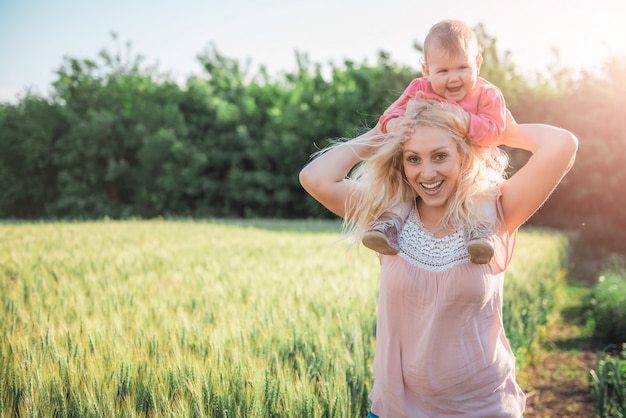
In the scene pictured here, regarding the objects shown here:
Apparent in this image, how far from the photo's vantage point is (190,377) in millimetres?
2117

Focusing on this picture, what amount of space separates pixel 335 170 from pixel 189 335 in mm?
1236

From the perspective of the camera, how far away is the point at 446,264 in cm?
182

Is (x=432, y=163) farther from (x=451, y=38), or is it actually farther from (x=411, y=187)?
(x=451, y=38)

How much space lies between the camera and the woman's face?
1.86 meters

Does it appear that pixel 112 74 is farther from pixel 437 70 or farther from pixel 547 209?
pixel 437 70

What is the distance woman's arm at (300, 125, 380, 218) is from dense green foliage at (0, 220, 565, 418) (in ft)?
0.61

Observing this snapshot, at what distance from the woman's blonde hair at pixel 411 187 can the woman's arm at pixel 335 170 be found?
3 centimetres

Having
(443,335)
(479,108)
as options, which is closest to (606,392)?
(443,335)

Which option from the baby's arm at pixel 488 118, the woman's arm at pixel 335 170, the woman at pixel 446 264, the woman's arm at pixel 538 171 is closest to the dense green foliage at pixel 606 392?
the woman at pixel 446 264

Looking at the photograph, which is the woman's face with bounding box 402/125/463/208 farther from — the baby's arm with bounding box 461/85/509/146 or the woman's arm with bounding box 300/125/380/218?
the woman's arm with bounding box 300/125/380/218

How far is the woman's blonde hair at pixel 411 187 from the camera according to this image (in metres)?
1.86

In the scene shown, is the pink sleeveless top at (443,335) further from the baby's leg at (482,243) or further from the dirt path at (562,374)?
the dirt path at (562,374)

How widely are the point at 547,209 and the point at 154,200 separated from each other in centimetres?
1650

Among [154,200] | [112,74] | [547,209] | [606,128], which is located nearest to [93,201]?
[154,200]
